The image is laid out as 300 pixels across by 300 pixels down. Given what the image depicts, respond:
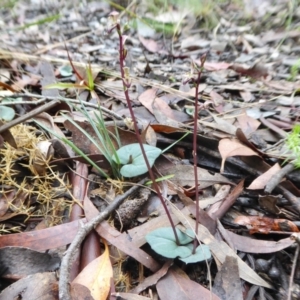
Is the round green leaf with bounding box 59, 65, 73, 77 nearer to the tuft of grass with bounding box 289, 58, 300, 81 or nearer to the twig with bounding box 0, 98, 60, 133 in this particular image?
the twig with bounding box 0, 98, 60, 133

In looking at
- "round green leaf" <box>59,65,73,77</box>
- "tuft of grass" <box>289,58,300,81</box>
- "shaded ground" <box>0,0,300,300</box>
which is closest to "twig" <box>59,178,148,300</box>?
"shaded ground" <box>0,0,300,300</box>

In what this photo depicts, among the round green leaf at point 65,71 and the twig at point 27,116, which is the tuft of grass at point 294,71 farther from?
the twig at point 27,116

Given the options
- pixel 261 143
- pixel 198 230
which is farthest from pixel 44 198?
pixel 261 143

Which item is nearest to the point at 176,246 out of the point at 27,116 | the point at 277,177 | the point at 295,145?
the point at 277,177

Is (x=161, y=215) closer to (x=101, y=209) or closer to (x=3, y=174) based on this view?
(x=101, y=209)

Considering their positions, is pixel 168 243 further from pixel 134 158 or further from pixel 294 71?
pixel 294 71

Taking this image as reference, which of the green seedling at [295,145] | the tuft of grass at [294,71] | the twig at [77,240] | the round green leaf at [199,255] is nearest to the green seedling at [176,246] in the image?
the round green leaf at [199,255]
